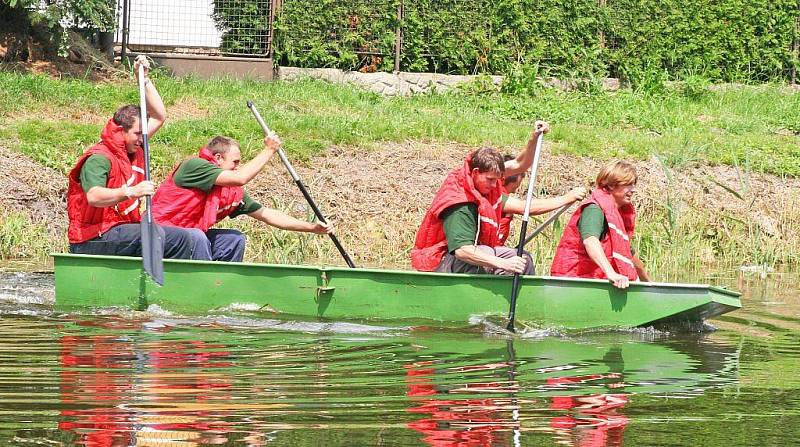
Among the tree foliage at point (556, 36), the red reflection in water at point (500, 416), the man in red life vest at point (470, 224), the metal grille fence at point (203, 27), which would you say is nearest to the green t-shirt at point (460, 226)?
the man in red life vest at point (470, 224)

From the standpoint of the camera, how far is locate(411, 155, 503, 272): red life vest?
350 inches

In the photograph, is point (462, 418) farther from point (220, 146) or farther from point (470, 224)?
point (220, 146)

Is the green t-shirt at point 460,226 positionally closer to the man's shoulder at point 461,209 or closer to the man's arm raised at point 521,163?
the man's shoulder at point 461,209

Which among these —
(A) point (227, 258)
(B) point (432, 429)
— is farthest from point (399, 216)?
(B) point (432, 429)

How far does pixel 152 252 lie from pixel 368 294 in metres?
1.41

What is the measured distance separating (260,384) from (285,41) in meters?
11.9

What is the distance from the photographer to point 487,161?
8852 mm

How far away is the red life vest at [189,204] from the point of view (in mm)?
9500

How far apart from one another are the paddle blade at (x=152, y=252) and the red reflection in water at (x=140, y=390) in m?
0.88

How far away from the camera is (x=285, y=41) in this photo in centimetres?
1794

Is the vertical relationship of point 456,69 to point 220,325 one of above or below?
above

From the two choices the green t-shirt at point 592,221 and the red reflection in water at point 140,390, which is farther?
the green t-shirt at point 592,221

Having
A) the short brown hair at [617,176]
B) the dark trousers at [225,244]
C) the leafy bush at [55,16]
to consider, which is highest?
the leafy bush at [55,16]

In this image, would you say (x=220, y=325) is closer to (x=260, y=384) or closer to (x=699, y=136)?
(x=260, y=384)
